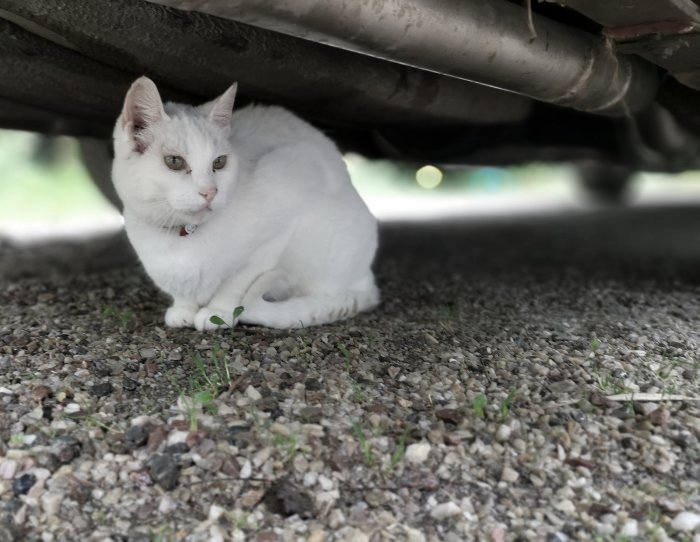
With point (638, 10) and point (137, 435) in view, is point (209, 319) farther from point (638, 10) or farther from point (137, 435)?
point (638, 10)

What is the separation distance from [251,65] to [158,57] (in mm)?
370

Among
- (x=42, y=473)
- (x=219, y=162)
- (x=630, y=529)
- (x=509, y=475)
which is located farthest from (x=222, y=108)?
(x=630, y=529)

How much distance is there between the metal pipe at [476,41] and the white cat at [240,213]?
626 mm

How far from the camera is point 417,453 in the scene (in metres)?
1.94

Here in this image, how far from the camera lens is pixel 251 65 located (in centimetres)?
282

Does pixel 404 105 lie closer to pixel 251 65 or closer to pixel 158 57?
pixel 251 65

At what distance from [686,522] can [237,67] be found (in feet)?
7.21

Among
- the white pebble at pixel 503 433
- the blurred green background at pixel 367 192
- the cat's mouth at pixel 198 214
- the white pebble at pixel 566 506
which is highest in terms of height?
the cat's mouth at pixel 198 214

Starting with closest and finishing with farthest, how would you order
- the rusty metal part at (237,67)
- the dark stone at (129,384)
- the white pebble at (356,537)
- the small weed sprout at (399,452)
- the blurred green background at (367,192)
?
the white pebble at (356,537) < the small weed sprout at (399,452) < the dark stone at (129,384) < the rusty metal part at (237,67) < the blurred green background at (367,192)

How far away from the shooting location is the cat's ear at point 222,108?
8.39 ft

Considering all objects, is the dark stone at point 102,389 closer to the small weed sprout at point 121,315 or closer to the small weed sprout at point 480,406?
the small weed sprout at point 121,315

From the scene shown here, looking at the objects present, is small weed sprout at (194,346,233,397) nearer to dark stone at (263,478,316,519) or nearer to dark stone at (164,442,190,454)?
dark stone at (164,442,190,454)

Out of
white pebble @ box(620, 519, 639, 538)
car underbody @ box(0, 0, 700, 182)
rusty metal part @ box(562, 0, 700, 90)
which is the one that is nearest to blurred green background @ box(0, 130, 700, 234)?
car underbody @ box(0, 0, 700, 182)

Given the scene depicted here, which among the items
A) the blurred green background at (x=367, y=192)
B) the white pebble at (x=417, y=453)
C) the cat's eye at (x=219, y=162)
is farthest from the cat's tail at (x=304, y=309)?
the blurred green background at (x=367, y=192)
